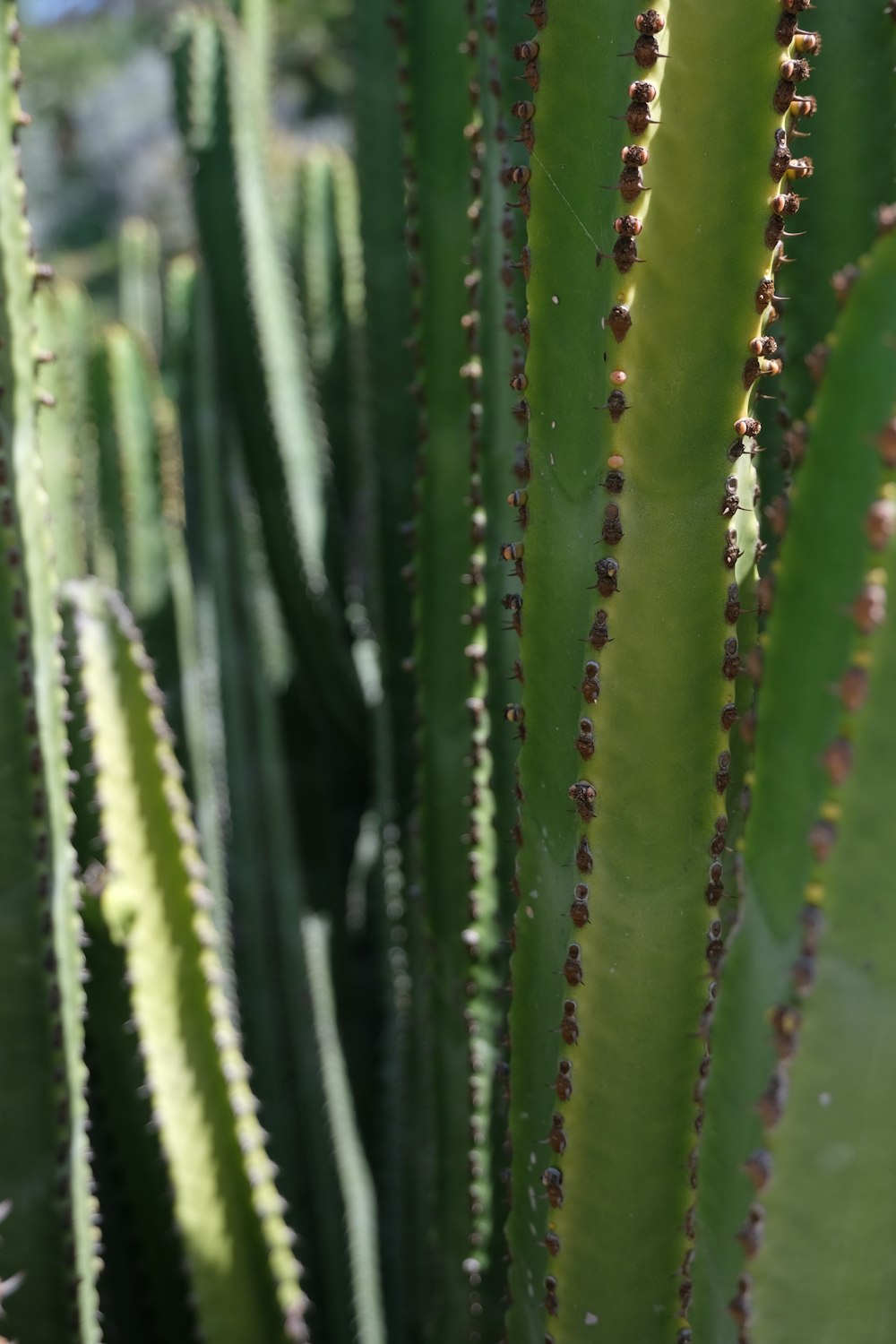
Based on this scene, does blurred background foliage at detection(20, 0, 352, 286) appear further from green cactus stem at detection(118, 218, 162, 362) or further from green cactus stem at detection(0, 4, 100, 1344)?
green cactus stem at detection(0, 4, 100, 1344)

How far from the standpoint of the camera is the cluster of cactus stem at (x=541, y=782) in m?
0.89

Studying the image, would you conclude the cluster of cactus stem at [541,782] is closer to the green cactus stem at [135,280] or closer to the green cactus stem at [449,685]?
the green cactus stem at [449,685]

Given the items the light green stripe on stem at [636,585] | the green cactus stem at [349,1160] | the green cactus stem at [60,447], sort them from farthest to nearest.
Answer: the green cactus stem at [60,447]
the green cactus stem at [349,1160]
the light green stripe on stem at [636,585]

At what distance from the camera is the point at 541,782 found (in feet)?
4.17

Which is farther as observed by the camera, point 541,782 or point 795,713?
point 541,782

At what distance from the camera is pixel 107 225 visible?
1605 cm

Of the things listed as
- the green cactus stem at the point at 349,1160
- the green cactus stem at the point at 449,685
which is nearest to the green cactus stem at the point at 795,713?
the green cactus stem at the point at 449,685

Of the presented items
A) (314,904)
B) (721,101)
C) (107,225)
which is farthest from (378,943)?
(107,225)

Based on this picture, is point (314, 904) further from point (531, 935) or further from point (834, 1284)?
point (834, 1284)

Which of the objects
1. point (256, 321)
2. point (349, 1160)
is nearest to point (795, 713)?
point (349, 1160)

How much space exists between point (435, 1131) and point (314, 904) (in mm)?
1438

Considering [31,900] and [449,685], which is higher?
[449,685]

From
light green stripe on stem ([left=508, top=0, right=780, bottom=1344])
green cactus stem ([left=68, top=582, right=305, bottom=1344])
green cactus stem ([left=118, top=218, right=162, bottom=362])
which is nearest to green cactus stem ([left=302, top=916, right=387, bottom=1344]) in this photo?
green cactus stem ([left=68, top=582, right=305, bottom=1344])

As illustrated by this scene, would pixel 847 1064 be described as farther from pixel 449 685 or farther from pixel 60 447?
pixel 60 447
